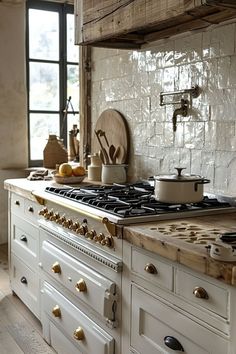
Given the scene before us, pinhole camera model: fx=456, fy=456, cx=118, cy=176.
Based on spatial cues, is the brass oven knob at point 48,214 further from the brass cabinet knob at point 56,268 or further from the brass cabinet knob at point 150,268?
the brass cabinet knob at point 150,268

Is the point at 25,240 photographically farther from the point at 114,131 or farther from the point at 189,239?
the point at 189,239

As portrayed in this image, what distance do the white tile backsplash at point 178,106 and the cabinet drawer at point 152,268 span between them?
74 centimetres

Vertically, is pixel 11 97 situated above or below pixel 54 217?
above

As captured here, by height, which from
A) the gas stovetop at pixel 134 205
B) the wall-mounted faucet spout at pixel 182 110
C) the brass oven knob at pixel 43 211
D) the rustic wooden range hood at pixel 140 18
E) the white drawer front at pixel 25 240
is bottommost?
the white drawer front at pixel 25 240

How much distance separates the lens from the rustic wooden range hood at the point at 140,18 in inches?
77.9

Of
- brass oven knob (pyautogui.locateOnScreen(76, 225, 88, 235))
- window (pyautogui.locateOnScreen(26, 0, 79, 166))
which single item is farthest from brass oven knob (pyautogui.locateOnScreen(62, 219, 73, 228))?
window (pyautogui.locateOnScreen(26, 0, 79, 166))

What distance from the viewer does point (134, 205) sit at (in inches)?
80.0

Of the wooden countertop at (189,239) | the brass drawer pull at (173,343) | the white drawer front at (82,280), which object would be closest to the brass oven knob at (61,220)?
the white drawer front at (82,280)

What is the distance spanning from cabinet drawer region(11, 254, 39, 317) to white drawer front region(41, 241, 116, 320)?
33 centimetres

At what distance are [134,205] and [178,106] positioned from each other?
0.81 metres

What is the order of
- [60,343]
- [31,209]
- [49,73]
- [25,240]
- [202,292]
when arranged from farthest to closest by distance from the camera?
[49,73]
[25,240]
[31,209]
[60,343]
[202,292]

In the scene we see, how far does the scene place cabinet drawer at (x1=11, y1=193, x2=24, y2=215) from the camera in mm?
3143

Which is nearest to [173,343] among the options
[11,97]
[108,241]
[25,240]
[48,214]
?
[108,241]

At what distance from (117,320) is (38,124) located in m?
3.45
